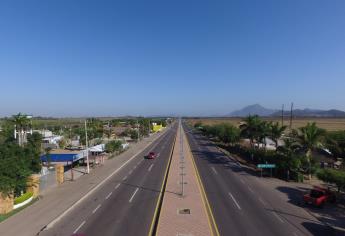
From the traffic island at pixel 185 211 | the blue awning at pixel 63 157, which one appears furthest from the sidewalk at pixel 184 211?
the blue awning at pixel 63 157

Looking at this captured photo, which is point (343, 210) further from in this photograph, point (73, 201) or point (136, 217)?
point (73, 201)

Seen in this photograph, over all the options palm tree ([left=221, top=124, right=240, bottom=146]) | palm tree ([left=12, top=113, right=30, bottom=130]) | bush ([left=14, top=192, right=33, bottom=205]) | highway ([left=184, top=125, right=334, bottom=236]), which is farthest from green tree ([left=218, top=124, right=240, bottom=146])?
bush ([left=14, top=192, right=33, bottom=205])

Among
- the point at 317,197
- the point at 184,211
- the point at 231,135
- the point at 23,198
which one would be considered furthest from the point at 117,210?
the point at 231,135

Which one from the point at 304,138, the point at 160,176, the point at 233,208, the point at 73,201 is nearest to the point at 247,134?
the point at 304,138

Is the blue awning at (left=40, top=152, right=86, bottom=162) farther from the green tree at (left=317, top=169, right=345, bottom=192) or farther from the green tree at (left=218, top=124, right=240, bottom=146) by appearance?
the green tree at (left=218, top=124, right=240, bottom=146)

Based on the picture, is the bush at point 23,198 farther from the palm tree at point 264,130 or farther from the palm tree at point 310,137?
the palm tree at point 264,130

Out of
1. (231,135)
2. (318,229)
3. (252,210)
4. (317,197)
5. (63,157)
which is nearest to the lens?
(318,229)

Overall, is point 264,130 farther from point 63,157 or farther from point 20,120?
point 20,120
